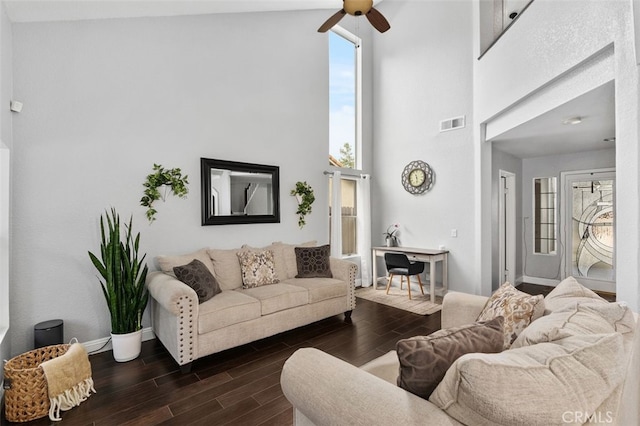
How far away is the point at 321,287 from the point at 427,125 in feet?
11.2

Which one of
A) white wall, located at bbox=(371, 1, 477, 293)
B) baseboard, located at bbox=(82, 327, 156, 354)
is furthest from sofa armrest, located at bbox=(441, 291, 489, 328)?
baseboard, located at bbox=(82, 327, 156, 354)

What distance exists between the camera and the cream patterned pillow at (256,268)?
3680mm

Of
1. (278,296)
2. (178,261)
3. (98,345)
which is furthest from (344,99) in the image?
(98,345)

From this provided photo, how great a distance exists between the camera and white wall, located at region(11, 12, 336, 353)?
9.25ft

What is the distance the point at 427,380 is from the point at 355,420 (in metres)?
0.28

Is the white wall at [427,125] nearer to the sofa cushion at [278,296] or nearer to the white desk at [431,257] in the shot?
the white desk at [431,257]

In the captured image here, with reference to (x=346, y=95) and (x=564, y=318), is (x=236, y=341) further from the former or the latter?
(x=346, y=95)

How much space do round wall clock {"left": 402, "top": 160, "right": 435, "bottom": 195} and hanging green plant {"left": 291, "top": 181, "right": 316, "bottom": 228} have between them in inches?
73.7

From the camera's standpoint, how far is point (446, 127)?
16.7 ft

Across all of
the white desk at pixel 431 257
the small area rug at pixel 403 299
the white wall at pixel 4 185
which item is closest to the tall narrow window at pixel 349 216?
the white desk at pixel 431 257

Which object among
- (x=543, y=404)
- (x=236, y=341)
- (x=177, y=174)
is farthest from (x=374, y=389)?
(x=177, y=174)

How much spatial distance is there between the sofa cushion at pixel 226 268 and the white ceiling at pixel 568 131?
148 inches

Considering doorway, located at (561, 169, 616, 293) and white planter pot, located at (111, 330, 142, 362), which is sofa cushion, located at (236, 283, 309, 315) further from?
doorway, located at (561, 169, 616, 293)

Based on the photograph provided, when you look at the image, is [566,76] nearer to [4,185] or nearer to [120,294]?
[120,294]
